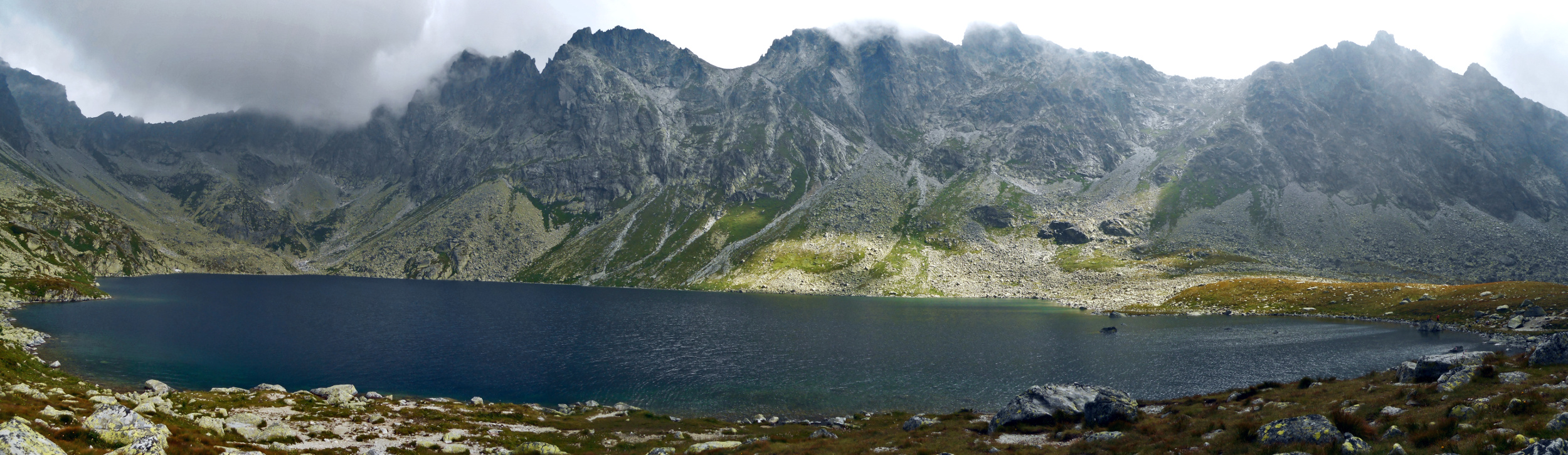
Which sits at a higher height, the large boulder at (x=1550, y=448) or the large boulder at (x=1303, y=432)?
the large boulder at (x=1550, y=448)

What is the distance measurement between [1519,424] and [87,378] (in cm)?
9315

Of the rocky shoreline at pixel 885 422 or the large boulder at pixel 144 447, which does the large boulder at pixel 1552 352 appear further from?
the large boulder at pixel 144 447

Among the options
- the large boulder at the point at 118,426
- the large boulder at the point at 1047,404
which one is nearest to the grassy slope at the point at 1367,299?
the large boulder at the point at 1047,404

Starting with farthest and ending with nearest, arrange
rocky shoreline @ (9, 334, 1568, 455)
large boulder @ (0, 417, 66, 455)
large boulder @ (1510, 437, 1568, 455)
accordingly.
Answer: rocky shoreline @ (9, 334, 1568, 455) < large boulder @ (0, 417, 66, 455) < large boulder @ (1510, 437, 1568, 455)

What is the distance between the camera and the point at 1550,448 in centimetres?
1180

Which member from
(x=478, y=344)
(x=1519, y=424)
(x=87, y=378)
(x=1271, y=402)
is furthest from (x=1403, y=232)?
(x=87, y=378)

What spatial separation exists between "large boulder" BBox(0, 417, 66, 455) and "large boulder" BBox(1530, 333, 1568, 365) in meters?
57.2

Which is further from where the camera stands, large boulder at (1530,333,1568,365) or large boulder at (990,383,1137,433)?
large boulder at (990,383,1137,433)

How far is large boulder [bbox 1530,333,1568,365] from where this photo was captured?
90.4 feet

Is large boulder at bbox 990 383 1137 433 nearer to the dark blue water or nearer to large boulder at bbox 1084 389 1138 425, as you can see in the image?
large boulder at bbox 1084 389 1138 425

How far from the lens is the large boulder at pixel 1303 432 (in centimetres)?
1834

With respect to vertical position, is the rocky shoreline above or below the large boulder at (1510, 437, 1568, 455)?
below

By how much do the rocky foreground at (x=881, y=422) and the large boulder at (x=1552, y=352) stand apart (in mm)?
80

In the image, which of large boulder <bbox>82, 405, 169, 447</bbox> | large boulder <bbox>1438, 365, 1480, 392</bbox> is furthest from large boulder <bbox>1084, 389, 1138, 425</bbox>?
large boulder <bbox>82, 405, 169, 447</bbox>
